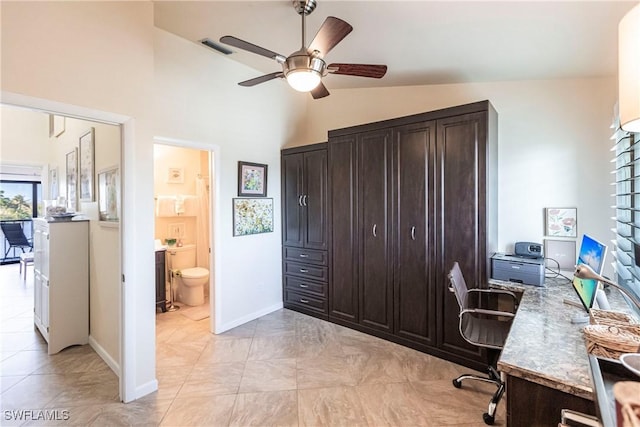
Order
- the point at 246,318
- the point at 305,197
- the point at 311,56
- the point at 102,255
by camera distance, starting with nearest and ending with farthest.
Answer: the point at 311,56 → the point at 102,255 → the point at 246,318 → the point at 305,197

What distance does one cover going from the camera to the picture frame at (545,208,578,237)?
108 inches

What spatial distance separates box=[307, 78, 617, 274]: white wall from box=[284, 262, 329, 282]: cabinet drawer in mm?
2050

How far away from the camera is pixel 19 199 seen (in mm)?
7543

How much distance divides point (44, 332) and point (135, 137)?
104 inches

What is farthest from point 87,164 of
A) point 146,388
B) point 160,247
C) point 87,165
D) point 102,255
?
point 146,388

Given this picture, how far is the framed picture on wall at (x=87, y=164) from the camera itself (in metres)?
3.23

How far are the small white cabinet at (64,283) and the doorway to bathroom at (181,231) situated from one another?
0.96 m

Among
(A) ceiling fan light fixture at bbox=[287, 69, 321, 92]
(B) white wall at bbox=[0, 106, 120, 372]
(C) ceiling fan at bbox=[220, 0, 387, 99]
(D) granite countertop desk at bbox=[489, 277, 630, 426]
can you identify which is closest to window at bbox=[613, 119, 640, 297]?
(D) granite countertop desk at bbox=[489, 277, 630, 426]

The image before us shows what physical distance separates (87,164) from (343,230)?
300cm

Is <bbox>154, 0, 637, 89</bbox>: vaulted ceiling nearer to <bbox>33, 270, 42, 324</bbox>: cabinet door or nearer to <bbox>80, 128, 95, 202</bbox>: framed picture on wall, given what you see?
<bbox>80, 128, 95, 202</bbox>: framed picture on wall

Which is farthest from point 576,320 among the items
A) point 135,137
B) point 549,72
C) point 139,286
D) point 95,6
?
point 95,6

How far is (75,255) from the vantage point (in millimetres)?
3156

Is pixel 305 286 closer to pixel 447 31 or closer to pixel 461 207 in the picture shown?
pixel 461 207

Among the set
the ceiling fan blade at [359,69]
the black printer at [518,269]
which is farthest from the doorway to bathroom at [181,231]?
the black printer at [518,269]
